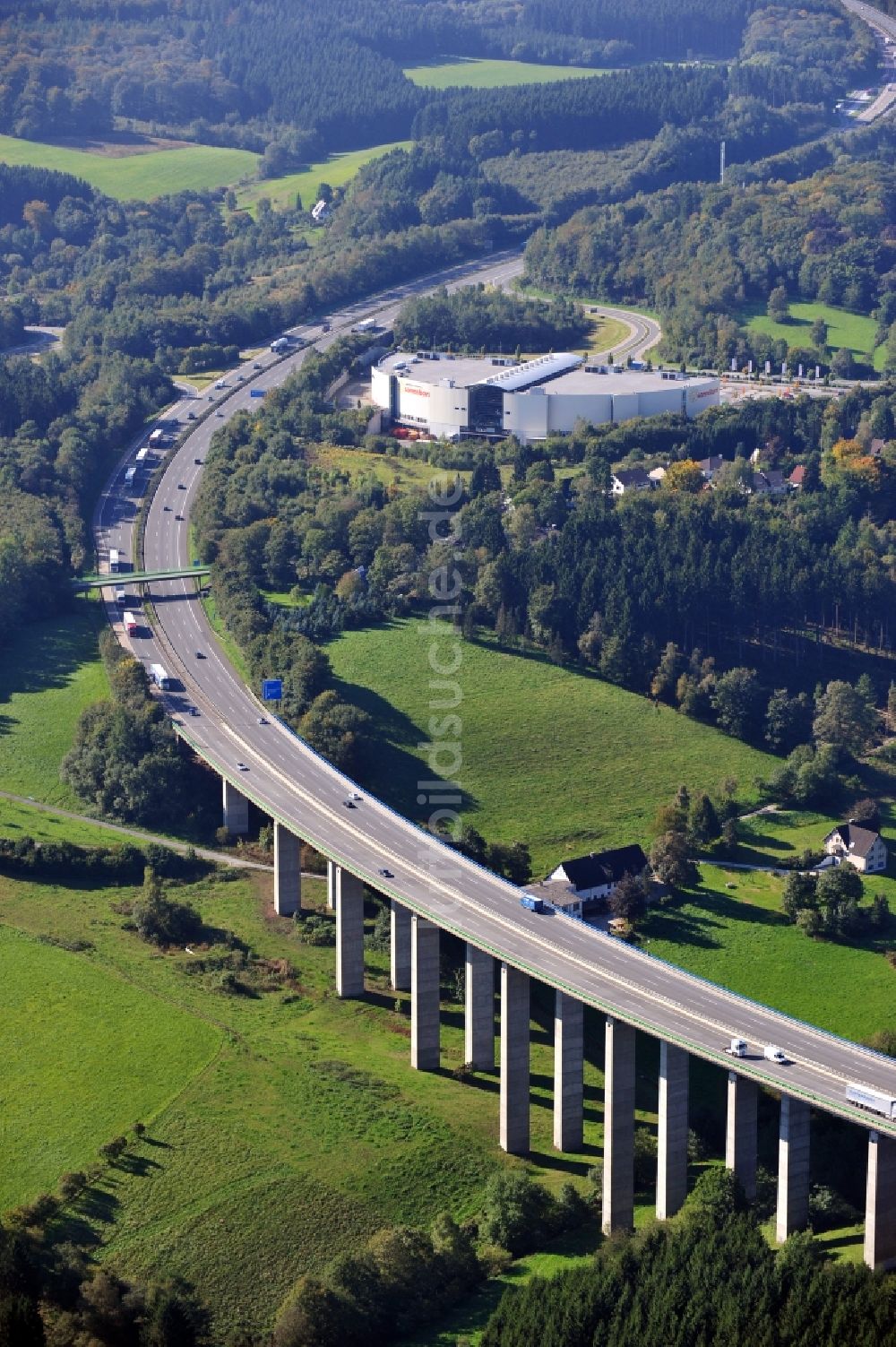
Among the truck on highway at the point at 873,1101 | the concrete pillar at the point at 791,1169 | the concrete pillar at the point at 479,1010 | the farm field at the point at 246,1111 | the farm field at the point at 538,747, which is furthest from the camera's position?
the farm field at the point at 538,747

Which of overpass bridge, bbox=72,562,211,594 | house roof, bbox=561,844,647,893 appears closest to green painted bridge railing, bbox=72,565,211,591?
overpass bridge, bbox=72,562,211,594

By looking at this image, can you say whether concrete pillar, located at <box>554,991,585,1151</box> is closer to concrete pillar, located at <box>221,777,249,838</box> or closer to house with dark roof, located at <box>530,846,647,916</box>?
house with dark roof, located at <box>530,846,647,916</box>

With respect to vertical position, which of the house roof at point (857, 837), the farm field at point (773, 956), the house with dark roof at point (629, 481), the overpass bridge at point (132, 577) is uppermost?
the house with dark roof at point (629, 481)

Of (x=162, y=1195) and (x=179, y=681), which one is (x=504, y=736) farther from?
(x=162, y=1195)

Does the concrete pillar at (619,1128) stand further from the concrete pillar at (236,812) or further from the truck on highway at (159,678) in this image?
the truck on highway at (159,678)

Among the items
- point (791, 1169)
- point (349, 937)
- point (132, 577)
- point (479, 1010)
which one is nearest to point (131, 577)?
point (132, 577)

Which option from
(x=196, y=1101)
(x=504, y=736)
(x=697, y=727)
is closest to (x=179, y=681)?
(x=504, y=736)

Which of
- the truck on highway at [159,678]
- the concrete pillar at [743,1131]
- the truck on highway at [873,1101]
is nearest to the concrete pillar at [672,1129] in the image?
the concrete pillar at [743,1131]
